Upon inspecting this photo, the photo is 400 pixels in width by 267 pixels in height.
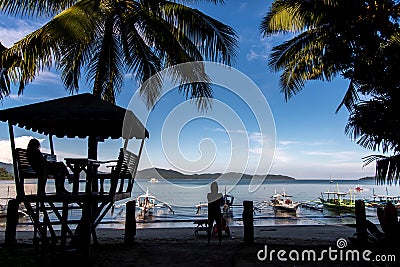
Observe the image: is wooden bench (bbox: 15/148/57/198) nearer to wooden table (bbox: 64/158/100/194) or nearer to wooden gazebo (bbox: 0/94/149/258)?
wooden gazebo (bbox: 0/94/149/258)

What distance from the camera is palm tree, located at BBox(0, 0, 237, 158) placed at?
7.84 metres

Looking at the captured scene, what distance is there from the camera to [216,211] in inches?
322

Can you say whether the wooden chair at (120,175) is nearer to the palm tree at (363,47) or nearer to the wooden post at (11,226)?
the wooden post at (11,226)

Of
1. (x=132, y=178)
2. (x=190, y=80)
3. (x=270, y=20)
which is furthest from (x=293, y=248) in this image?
(x=270, y=20)

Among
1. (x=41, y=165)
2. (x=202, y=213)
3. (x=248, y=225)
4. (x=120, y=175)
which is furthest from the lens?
(x=202, y=213)

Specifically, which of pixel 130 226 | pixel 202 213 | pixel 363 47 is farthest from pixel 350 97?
pixel 202 213

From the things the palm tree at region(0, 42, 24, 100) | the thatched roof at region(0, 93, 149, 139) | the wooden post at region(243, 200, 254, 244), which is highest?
the palm tree at region(0, 42, 24, 100)

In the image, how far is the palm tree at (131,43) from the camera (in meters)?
7.84

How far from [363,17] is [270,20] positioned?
555 centimetres

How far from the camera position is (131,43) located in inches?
376

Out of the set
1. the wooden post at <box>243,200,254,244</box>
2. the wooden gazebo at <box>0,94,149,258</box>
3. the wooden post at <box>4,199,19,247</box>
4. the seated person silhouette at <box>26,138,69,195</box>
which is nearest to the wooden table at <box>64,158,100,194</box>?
the wooden gazebo at <box>0,94,149,258</box>

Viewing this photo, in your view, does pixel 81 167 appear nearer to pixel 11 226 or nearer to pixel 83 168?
pixel 83 168

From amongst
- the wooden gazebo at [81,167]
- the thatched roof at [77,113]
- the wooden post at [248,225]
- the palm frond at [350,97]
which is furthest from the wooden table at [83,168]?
the palm frond at [350,97]

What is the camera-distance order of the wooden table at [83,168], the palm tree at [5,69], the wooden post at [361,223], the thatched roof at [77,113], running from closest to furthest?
the wooden table at [83,168]
the thatched roof at [77,113]
the wooden post at [361,223]
the palm tree at [5,69]
